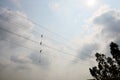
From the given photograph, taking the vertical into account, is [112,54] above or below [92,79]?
above

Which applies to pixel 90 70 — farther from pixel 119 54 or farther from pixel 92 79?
pixel 119 54

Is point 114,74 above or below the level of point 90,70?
below

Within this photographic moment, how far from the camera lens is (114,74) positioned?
58062 mm

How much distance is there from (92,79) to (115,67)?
944 centimetres

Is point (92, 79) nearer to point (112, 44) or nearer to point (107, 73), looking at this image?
point (107, 73)

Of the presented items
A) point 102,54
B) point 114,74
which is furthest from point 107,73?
point 102,54

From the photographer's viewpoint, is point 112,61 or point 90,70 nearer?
point 112,61

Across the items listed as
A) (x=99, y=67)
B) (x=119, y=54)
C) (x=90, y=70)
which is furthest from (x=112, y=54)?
(x=90, y=70)

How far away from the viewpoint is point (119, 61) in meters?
57.5

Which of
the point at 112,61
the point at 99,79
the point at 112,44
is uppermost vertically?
the point at 112,44

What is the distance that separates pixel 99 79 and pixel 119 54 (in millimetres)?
10860

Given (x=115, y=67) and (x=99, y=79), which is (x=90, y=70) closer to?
(x=99, y=79)

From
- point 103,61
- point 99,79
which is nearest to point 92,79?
point 99,79

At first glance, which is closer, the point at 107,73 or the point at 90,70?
the point at 107,73
